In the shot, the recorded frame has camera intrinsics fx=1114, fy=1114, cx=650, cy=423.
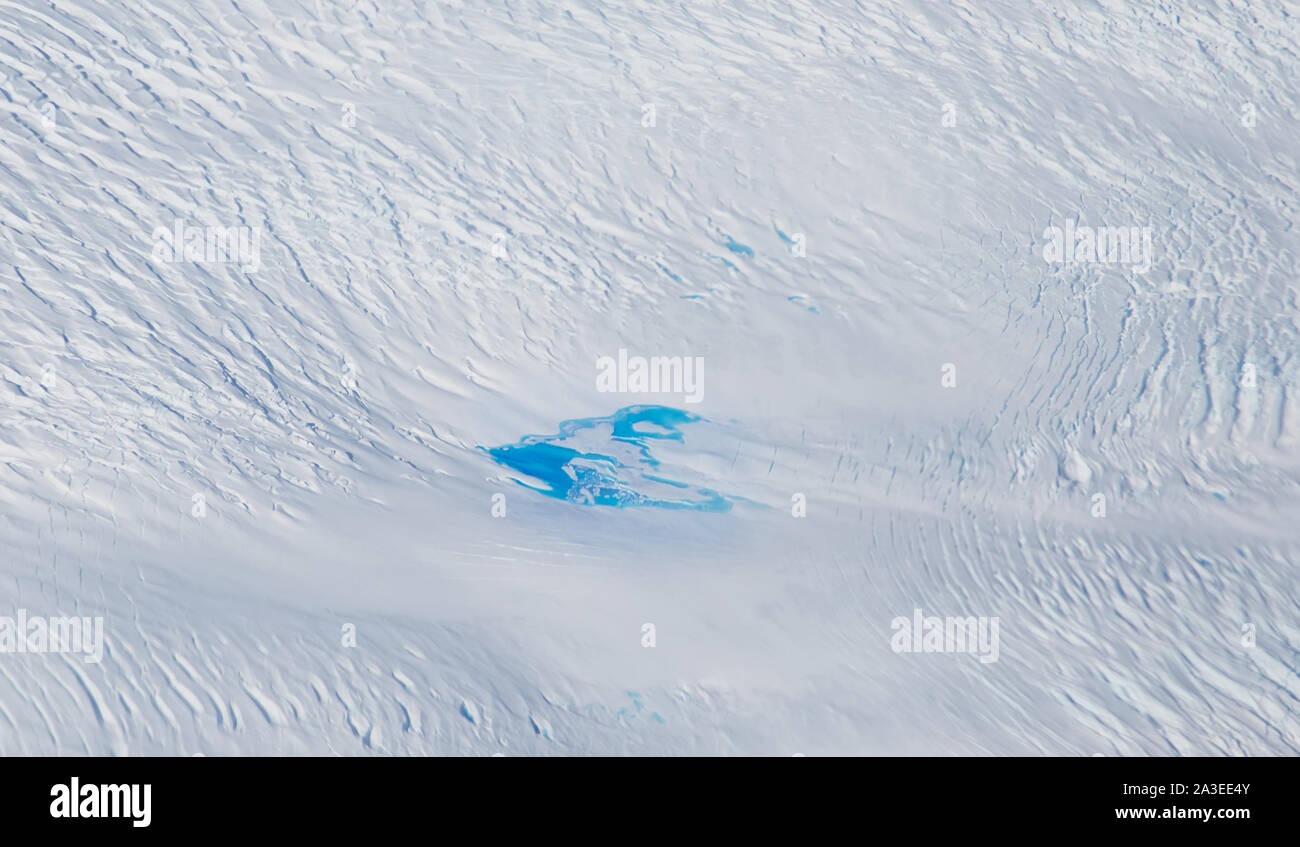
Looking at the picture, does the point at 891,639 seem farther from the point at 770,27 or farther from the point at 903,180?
the point at 770,27

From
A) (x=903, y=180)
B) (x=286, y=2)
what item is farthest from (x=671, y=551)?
(x=286, y=2)

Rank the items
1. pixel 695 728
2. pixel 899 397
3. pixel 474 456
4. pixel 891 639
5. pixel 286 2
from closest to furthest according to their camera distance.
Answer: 1. pixel 695 728
2. pixel 891 639
3. pixel 474 456
4. pixel 899 397
5. pixel 286 2

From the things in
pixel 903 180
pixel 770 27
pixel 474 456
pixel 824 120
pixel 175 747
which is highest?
pixel 770 27

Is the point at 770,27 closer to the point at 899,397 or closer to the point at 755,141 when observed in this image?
the point at 755,141

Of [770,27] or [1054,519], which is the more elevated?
[770,27]
